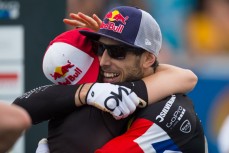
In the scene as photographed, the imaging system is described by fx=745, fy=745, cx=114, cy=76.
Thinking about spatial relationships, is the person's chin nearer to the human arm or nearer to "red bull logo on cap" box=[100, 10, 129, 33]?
"red bull logo on cap" box=[100, 10, 129, 33]

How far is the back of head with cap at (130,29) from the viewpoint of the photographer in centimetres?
368

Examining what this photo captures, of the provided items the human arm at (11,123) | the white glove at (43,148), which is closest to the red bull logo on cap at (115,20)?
the white glove at (43,148)

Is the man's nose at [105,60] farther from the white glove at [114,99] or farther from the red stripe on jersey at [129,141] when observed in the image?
the red stripe on jersey at [129,141]

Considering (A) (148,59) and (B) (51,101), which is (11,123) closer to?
(B) (51,101)

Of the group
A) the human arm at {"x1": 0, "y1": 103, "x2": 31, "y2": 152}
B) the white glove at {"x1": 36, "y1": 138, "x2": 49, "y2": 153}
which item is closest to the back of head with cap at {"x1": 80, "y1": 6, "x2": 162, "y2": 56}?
the white glove at {"x1": 36, "y1": 138, "x2": 49, "y2": 153}

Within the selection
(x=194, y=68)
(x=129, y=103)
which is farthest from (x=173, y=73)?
(x=194, y=68)

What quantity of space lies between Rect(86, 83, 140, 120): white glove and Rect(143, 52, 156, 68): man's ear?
1.09 feet

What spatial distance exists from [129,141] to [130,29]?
58 cm

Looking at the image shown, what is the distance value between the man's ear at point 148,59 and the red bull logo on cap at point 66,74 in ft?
1.15

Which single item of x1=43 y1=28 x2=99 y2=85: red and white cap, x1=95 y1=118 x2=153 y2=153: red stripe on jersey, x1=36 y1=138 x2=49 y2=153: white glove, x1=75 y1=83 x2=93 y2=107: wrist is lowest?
x1=36 y1=138 x2=49 y2=153: white glove

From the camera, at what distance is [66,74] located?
3646mm

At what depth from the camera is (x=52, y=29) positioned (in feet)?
20.2

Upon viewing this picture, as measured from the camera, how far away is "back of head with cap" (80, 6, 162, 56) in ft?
12.1

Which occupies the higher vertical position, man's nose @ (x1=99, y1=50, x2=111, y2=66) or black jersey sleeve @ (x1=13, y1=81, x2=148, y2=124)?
man's nose @ (x1=99, y1=50, x2=111, y2=66)
